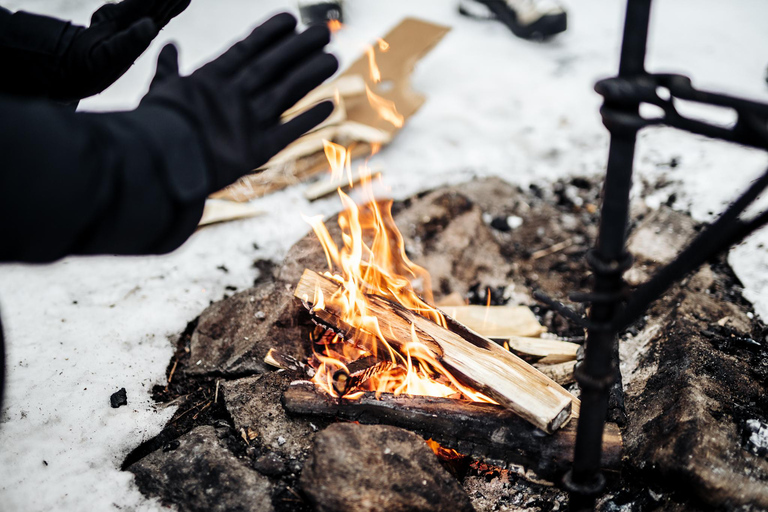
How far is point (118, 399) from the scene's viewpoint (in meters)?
2.52

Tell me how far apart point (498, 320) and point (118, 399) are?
6.60 ft

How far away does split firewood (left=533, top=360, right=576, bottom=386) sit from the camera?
8.39 ft

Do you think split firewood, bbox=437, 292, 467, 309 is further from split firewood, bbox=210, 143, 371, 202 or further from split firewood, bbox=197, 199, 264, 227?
split firewood, bbox=210, 143, 371, 202

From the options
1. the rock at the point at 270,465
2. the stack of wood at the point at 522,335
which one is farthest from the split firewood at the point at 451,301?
the rock at the point at 270,465

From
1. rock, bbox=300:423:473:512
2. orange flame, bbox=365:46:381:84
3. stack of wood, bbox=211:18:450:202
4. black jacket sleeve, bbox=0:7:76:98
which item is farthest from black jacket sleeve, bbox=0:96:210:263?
orange flame, bbox=365:46:381:84

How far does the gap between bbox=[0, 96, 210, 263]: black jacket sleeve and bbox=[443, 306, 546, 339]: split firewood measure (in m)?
1.79

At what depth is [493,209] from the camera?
4105 mm

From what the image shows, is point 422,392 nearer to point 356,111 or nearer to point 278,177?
point 278,177

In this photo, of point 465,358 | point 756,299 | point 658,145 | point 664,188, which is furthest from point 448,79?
point 465,358

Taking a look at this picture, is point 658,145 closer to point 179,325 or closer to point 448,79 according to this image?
point 448,79

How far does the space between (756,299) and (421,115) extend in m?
3.43

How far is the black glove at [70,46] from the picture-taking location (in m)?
2.00

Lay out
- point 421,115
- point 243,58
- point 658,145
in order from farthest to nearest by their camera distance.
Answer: point 421,115, point 658,145, point 243,58

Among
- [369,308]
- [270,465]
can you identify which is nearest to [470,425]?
[369,308]
